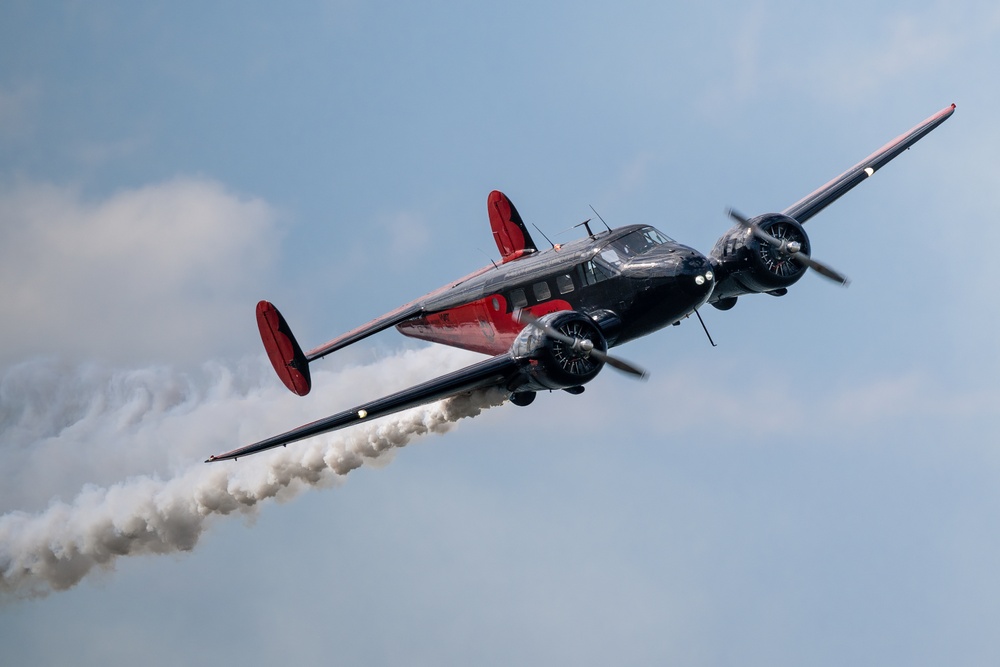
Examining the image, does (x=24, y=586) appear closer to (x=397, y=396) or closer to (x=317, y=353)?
(x=317, y=353)

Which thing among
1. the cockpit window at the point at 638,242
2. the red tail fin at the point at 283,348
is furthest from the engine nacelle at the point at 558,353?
the red tail fin at the point at 283,348

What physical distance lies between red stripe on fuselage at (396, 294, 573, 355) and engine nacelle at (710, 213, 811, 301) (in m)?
5.29

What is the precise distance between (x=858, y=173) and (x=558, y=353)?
51.3 ft

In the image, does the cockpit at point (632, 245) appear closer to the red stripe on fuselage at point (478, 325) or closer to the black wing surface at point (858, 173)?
the red stripe on fuselage at point (478, 325)

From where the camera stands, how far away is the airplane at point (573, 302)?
128 feet

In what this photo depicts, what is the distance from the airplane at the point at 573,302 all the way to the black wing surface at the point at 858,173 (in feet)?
0.14

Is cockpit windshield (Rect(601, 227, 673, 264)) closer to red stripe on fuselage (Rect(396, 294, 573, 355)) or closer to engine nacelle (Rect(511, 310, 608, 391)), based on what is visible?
red stripe on fuselage (Rect(396, 294, 573, 355))

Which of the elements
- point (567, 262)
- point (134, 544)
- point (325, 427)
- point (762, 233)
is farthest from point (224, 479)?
point (762, 233)

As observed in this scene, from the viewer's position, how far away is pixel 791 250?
43.8m

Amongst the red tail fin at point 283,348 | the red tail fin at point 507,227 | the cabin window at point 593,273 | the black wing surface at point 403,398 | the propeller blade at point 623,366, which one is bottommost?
the propeller blade at point 623,366

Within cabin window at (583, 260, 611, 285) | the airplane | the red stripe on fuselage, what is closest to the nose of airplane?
the airplane

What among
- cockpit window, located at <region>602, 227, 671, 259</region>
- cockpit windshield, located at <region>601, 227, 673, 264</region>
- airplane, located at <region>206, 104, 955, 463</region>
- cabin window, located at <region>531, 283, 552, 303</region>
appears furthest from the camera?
cabin window, located at <region>531, 283, 552, 303</region>

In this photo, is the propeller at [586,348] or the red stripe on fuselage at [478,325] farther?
the red stripe on fuselage at [478,325]

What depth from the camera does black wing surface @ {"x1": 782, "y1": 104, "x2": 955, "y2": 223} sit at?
155 feet
